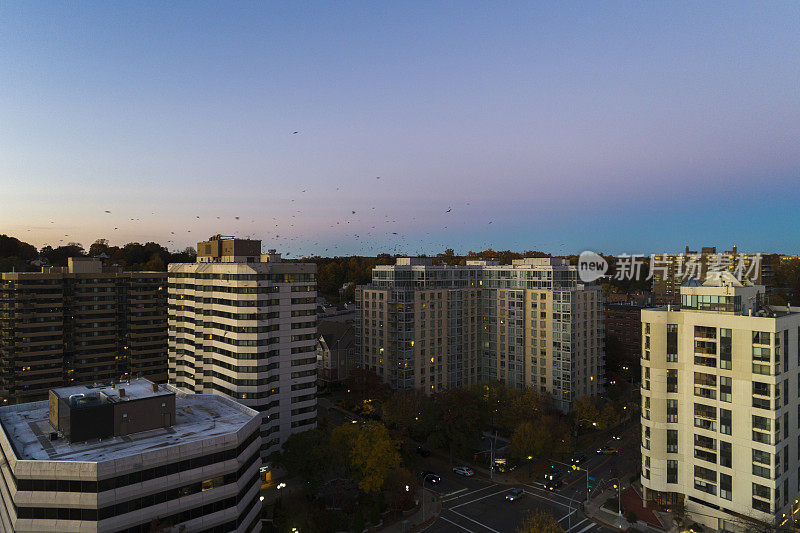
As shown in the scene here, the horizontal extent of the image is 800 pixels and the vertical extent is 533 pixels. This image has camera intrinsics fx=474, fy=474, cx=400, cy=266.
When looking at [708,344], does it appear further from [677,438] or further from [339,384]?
[339,384]

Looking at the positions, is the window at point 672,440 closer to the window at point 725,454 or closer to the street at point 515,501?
the window at point 725,454

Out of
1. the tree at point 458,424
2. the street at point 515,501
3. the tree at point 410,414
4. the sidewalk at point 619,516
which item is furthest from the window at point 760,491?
the tree at point 410,414

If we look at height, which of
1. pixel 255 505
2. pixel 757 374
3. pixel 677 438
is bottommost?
pixel 255 505

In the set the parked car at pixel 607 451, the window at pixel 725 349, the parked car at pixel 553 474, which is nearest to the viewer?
the window at pixel 725 349

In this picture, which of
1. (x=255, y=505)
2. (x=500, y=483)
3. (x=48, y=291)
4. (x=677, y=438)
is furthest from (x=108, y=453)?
(x=48, y=291)

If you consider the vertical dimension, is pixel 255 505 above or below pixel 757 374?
below

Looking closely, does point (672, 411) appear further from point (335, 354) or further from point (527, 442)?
point (335, 354)

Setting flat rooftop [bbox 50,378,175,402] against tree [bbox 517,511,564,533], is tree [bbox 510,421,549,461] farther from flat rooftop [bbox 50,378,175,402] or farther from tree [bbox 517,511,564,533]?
flat rooftop [bbox 50,378,175,402]
